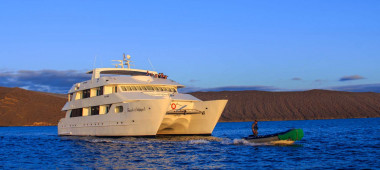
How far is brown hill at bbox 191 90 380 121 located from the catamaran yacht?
94783 mm

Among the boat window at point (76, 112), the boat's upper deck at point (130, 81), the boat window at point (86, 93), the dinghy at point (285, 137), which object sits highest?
the boat's upper deck at point (130, 81)

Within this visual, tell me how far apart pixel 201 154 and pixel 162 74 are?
16566 millimetres

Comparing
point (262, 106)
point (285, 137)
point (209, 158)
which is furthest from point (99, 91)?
point (262, 106)

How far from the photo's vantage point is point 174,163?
17.3 metres

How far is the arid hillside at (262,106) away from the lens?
117 metres

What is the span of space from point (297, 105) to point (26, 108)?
92910 millimetres

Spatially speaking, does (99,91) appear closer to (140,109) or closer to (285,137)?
(140,109)

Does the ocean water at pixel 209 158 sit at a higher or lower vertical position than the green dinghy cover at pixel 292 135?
lower

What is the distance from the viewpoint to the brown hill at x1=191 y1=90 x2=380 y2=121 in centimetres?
12938

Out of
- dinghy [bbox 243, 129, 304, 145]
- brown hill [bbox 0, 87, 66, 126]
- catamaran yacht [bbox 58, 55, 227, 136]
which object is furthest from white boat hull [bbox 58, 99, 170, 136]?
brown hill [bbox 0, 87, 66, 126]

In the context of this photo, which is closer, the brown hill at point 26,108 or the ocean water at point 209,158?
the ocean water at point 209,158

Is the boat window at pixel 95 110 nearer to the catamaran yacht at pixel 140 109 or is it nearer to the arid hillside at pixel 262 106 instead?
the catamaran yacht at pixel 140 109

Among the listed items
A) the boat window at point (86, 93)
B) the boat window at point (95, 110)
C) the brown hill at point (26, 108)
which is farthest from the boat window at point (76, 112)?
the brown hill at point (26, 108)

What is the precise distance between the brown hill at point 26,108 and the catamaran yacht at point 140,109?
84462mm
